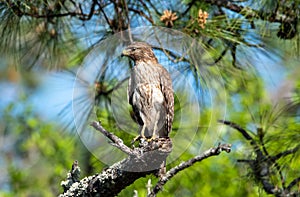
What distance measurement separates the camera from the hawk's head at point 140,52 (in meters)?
2.02

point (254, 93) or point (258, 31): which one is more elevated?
point (258, 31)

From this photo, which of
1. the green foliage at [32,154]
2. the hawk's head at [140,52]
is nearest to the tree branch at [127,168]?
the hawk's head at [140,52]

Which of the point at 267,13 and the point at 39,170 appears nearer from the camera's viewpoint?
the point at 267,13

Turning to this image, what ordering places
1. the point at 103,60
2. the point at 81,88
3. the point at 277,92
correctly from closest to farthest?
1. the point at 103,60
2. the point at 81,88
3. the point at 277,92

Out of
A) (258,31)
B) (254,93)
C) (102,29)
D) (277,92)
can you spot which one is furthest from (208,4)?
(277,92)

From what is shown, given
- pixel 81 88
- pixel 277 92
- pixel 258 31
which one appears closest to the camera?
pixel 81 88

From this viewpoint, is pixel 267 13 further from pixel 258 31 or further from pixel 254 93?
pixel 254 93

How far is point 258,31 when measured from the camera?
2.78 m

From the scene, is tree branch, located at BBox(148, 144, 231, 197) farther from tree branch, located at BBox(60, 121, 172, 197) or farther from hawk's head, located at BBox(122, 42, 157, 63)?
hawk's head, located at BBox(122, 42, 157, 63)

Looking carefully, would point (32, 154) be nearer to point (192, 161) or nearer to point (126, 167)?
point (126, 167)

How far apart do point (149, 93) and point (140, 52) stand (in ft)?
0.38

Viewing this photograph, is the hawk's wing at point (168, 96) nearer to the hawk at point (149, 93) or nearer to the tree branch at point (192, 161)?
the hawk at point (149, 93)

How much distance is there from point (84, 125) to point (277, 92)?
374 centimetres

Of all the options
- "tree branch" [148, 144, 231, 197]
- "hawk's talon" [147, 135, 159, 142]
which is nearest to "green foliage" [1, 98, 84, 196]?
"hawk's talon" [147, 135, 159, 142]
